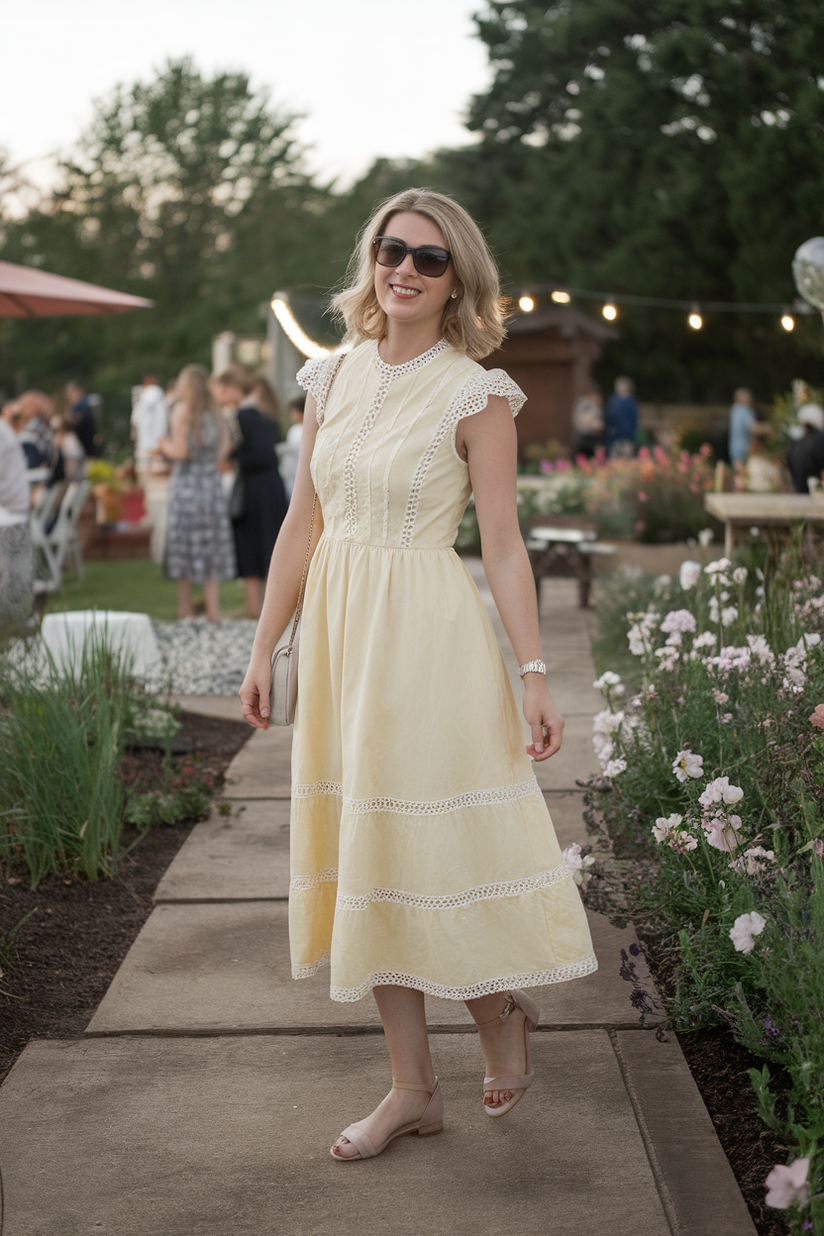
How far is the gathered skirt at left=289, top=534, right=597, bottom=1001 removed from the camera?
2324 mm

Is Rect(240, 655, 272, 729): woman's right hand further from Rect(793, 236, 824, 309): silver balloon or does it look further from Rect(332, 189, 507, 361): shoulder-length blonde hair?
Rect(793, 236, 824, 309): silver balloon

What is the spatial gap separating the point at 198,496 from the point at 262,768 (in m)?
3.99

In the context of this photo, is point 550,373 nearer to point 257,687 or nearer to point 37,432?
point 37,432

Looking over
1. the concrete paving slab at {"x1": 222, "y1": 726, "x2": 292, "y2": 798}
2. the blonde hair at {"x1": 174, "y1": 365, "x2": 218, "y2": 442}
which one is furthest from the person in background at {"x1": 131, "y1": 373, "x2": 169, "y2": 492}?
the concrete paving slab at {"x1": 222, "y1": 726, "x2": 292, "y2": 798}

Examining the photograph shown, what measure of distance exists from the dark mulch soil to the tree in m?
18.2

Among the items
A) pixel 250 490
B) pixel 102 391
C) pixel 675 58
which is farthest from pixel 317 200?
pixel 250 490

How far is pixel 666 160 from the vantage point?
26672mm

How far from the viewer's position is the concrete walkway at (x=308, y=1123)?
221cm

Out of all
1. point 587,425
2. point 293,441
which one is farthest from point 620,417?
point 293,441

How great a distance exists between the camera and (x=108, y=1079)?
8.86 feet

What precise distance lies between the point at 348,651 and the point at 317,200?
1667 inches

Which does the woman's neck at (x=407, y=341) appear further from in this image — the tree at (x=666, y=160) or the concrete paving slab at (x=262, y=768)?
the tree at (x=666, y=160)

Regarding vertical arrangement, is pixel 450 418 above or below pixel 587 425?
below

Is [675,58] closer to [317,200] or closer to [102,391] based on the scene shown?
[317,200]
